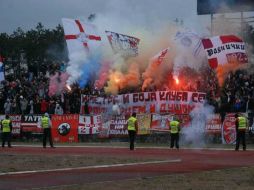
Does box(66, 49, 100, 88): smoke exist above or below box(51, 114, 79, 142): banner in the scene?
above

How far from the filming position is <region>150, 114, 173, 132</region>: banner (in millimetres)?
31748

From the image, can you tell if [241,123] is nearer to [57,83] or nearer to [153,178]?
[153,178]

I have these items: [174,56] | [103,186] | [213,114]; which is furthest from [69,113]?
[103,186]

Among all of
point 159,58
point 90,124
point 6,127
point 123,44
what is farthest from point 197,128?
point 6,127

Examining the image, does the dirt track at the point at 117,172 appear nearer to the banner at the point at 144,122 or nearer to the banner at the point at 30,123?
the banner at the point at 144,122

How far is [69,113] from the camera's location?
3547 centimetres

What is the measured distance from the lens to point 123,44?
35156 mm

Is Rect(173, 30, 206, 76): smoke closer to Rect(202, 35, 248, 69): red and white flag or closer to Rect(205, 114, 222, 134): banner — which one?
Rect(202, 35, 248, 69): red and white flag

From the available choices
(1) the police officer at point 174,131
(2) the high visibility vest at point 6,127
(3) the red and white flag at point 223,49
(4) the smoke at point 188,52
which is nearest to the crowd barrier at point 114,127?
(1) the police officer at point 174,131

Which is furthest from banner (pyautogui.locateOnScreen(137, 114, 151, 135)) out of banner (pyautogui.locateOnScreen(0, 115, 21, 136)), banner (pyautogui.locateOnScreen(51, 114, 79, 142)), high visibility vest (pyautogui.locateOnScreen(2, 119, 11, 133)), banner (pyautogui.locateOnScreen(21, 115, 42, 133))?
banner (pyautogui.locateOnScreen(0, 115, 21, 136))

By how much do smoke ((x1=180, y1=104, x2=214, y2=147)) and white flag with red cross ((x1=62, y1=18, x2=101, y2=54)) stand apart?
8.04 meters

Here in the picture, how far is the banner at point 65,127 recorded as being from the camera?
34312 mm

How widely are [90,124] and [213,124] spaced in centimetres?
702

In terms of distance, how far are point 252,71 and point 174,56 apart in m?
4.64
